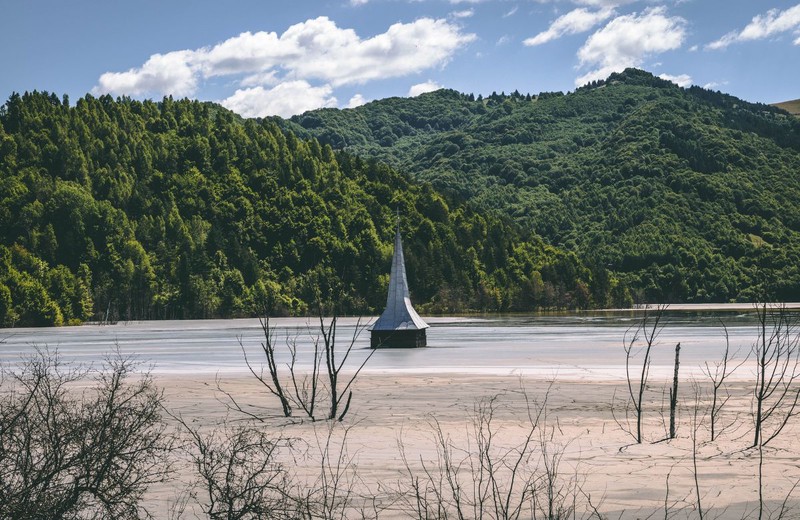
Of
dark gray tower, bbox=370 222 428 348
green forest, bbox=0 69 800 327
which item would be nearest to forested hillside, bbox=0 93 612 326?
green forest, bbox=0 69 800 327

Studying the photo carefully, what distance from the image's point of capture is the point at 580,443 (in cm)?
1741

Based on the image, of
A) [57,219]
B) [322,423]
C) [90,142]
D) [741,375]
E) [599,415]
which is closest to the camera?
[322,423]

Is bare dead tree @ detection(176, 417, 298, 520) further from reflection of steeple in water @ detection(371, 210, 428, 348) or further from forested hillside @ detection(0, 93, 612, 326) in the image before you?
forested hillside @ detection(0, 93, 612, 326)

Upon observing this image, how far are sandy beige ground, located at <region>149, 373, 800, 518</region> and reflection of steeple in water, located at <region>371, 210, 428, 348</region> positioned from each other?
18.3m

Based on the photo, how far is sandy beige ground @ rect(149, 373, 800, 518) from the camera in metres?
12.6

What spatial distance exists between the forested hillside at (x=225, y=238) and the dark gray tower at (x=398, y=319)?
85.8 meters

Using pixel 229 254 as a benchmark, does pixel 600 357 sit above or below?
below

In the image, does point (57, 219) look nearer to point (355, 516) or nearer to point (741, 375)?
point (741, 375)

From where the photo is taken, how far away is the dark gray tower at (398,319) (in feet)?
158

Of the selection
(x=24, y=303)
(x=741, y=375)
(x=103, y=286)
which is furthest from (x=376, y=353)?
(x=103, y=286)

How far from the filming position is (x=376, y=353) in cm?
4794

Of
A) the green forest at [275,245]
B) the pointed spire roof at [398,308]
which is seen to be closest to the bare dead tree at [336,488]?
the pointed spire roof at [398,308]

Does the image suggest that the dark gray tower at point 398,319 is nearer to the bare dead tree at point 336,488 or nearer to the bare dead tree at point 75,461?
the bare dead tree at point 336,488

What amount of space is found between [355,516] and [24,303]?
116257 mm
